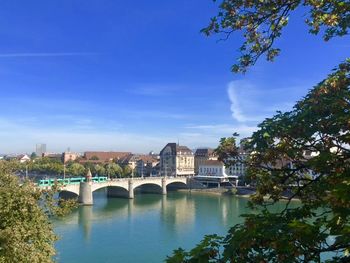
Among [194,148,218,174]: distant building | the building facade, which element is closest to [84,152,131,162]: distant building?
[194,148,218,174]: distant building

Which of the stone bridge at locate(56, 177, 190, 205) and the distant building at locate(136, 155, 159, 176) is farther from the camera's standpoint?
the distant building at locate(136, 155, 159, 176)

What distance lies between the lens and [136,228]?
3212cm

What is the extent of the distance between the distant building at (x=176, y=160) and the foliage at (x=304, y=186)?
8468cm

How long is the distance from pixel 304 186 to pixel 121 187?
54405 mm

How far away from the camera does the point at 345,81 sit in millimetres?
4188

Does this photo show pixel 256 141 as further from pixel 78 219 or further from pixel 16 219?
pixel 78 219

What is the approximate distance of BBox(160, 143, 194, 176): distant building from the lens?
297 feet

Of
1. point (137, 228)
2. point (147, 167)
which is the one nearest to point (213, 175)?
point (147, 167)

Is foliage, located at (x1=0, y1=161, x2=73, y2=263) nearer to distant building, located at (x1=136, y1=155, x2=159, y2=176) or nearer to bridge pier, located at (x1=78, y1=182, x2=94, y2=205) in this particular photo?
bridge pier, located at (x1=78, y1=182, x2=94, y2=205)

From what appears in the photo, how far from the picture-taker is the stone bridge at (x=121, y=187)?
163 ft

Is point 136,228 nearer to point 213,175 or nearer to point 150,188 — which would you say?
point 150,188

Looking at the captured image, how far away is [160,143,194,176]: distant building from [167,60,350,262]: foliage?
3334 inches

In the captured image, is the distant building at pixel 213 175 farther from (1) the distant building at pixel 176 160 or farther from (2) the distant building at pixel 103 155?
(2) the distant building at pixel 103 155

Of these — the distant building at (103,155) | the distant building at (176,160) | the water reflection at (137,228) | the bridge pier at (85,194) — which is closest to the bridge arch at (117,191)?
the water reflection at (137,228)
